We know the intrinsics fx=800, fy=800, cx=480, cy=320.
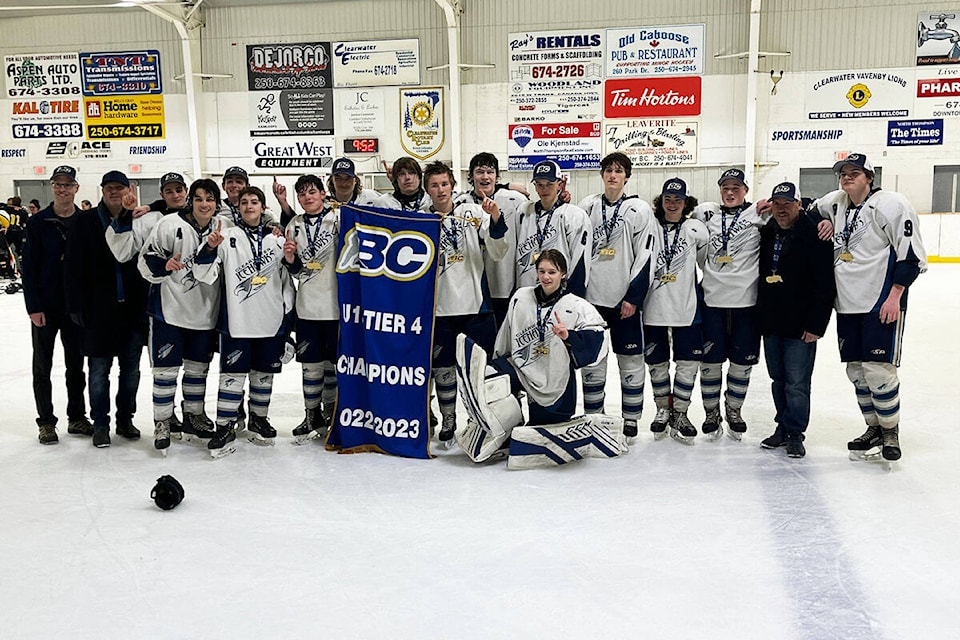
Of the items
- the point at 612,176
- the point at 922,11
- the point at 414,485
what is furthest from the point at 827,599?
the point at 922,11

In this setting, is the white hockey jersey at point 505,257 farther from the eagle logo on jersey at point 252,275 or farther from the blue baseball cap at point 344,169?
the eagle logo on jersey at point 252,275

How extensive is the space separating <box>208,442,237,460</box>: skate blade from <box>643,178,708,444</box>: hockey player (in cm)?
249

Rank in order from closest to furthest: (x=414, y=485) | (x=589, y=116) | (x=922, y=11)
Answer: (x=414, y=485), (x=922, y=11), (x=589, y=116)

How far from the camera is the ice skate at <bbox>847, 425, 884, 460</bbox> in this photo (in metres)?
4.36

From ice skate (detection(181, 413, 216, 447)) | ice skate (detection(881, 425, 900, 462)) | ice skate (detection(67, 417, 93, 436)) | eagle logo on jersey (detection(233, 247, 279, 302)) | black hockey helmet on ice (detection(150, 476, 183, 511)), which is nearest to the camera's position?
black hockey helmet on ice (detection(150, 476, 183, 511))

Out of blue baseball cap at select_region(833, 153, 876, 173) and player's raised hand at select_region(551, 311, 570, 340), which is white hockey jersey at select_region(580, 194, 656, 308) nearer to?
player's raised hand at select_region(551, 311, 570, 340)

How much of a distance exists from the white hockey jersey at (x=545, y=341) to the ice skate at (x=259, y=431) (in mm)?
1546

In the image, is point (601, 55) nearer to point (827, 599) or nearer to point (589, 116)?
point (589, 116)

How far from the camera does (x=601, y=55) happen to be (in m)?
17.2

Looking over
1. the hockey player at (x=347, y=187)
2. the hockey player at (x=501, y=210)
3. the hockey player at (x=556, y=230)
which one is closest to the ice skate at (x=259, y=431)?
the hockey player at (x=347, y=187)

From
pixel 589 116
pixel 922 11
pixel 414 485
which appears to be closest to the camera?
pixel 414 485

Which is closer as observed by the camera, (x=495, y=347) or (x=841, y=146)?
(x=495, y=347)

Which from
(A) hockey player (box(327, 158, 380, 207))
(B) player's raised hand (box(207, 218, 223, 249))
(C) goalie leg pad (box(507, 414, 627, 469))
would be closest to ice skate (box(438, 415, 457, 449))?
(C) goalie leg pad (box(507, 414, 627, 469))

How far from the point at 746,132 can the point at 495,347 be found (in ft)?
46.3
